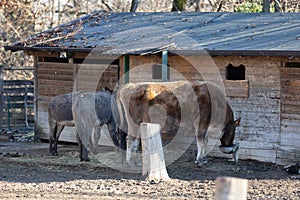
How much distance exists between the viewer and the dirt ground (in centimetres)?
1023

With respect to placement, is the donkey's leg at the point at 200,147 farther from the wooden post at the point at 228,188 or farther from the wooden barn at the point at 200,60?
the wooden post at the point at 228,188

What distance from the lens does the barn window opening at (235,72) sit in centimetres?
1441

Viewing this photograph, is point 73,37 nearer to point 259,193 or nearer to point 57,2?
point 259,193

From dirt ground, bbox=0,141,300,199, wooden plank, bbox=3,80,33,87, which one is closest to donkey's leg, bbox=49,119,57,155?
dirt ground, bbox=0,141,300,199

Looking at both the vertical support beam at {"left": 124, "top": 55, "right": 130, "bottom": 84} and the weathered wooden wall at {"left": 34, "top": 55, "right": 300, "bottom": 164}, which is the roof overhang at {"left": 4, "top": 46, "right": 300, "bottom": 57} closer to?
the vertical support beam at {"left": 124, "top": 55, "right": 130, "bottom": 84}

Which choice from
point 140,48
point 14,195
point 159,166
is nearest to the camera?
point 14,195

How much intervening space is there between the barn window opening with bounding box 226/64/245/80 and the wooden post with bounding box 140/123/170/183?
141 inches

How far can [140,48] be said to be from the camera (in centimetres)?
1449

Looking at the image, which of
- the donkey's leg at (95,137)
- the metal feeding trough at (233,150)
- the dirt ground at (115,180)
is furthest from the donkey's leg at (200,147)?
the donkey's leg at (95,137)

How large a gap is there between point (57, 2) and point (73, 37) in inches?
591

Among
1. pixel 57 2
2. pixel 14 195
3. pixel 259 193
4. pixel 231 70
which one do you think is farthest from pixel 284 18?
pixel 57 2

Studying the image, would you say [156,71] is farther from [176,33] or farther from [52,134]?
[52,134]

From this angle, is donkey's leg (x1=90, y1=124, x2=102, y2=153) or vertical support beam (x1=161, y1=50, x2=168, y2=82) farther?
donkey's leg (x1=90, y1=124, x2=102, y2=153)

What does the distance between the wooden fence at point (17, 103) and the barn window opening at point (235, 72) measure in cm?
813
